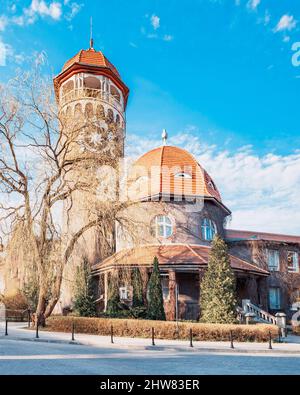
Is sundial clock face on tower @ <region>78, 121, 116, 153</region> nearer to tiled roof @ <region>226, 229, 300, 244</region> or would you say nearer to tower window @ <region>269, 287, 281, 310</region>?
tiled roof @ <region>226, 229, 300, 244</region>

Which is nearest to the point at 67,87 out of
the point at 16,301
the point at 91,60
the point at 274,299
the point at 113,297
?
the point at 91,60

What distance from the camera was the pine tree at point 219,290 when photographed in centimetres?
2077

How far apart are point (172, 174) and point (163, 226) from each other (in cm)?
393

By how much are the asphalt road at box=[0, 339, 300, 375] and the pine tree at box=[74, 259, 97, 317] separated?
37.4 feet

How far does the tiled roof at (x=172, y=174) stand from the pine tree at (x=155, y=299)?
6584mm

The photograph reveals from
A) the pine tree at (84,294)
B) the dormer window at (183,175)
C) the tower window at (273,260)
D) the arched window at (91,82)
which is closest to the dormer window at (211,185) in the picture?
the dormer window at (183,175)

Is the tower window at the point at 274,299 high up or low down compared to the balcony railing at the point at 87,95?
down

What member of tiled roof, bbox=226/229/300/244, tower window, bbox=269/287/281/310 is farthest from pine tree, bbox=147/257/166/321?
tower window, bbox=269/287/281/310

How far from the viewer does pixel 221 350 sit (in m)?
15.4

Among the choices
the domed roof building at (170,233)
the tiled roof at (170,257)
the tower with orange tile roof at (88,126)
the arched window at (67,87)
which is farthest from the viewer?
the arched window at (67,87)

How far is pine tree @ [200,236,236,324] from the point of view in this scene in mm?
20766

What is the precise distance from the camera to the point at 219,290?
2102 centimetres

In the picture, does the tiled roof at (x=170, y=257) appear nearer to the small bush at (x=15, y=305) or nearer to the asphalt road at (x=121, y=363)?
the small bush at (x=15, y=305)
